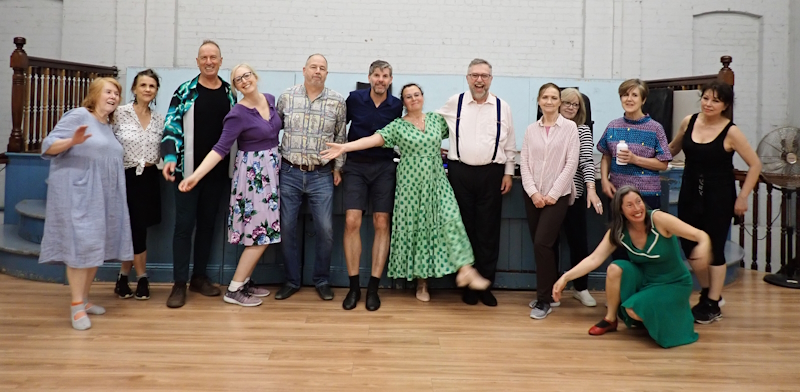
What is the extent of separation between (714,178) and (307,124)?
8.41 feet

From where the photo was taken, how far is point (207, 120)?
14.0ft

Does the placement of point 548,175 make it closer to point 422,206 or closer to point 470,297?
point 422,206

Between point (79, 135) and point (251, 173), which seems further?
point (251, 173)

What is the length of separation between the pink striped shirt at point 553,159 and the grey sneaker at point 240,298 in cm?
191

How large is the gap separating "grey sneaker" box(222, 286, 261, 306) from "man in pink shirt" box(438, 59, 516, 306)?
1.41 meters

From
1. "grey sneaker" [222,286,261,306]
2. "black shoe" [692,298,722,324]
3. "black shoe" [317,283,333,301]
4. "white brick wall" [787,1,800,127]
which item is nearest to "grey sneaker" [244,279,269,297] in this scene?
"grey sneaker" [222,286,261,306]

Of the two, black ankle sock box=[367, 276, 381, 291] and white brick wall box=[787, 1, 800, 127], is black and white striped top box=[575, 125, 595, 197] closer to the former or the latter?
black ankle sock box=[367, 276, 381, 291]

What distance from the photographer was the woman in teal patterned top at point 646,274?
363 centimetres

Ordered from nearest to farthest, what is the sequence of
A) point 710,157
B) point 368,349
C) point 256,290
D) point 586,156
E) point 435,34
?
point 368,349 < point 710,157 < point 586,156 < point 256,290 < point 435,34

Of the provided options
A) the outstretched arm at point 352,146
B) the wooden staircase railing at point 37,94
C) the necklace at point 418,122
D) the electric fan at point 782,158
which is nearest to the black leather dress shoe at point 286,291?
the outstretched arm at point 352,146

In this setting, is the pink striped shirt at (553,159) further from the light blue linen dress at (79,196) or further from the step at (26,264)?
the step at (26,264)

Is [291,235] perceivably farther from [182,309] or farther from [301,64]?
[301,64]

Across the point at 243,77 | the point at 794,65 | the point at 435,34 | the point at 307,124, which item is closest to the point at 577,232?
the point at 307,124

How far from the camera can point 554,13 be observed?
8.17 m
